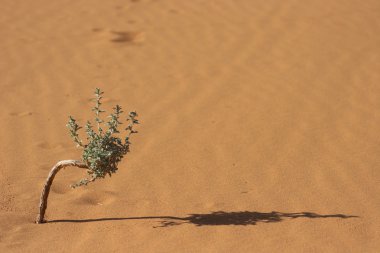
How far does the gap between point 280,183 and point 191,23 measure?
14.1 feet

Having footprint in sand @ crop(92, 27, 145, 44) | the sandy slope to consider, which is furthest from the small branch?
footprint in sand @ crop(92, 27, 145, 44)

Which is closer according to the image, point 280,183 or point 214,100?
point 280,183

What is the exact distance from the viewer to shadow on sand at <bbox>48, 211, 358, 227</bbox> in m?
4.66

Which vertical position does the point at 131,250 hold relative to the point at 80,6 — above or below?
above

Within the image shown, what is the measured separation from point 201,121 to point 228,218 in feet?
6.43

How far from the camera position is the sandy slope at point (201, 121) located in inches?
181

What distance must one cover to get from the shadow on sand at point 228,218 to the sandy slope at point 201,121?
16 millimetres

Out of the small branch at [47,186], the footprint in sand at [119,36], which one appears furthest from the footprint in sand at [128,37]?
the small branch at [47,186]

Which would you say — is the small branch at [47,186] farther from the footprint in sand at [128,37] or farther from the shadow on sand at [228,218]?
the footprint in sand at [128,37]

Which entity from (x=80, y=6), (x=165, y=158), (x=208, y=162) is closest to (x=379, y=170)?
(x=208, y=162)

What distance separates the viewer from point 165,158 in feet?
19.0

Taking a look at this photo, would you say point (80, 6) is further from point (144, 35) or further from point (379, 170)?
point (379, 170)

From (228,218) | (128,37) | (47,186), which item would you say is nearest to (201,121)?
(228,218)

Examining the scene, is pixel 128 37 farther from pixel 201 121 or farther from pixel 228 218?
pixel 228 218
